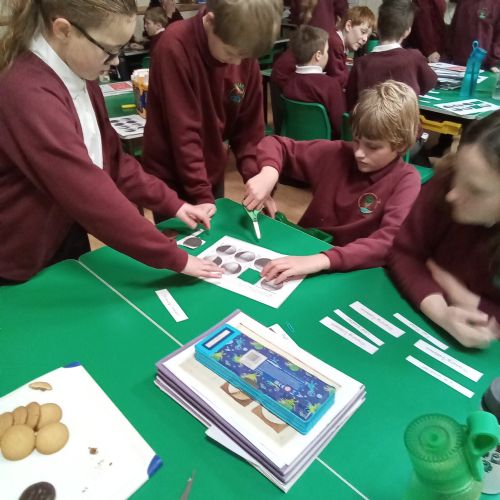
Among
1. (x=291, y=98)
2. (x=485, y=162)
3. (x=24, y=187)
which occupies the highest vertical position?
(x=485, y=162)

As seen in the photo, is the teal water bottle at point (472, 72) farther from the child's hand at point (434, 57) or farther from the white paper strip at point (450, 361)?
the white paper strip at point (450, 361)

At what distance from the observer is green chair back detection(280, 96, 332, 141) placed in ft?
9.35

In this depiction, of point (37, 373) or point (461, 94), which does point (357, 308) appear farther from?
point (461, 94)

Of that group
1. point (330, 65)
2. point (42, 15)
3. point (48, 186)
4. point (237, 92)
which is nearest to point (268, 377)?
point (48, 186)

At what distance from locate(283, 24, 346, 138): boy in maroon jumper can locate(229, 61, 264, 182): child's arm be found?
1482mm

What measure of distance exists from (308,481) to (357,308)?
0.49 meters

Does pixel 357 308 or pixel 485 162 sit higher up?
pixel 485 162

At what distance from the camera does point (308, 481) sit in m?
0.73

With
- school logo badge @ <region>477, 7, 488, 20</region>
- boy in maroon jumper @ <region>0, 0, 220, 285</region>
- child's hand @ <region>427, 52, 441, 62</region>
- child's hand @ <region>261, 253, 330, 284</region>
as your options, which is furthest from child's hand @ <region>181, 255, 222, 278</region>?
school logo badge @ <region>477, 7, 488, 20</region>

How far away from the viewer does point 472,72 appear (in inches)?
113

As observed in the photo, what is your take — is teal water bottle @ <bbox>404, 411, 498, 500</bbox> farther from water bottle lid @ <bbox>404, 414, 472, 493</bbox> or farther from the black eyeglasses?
the black eyeglasses

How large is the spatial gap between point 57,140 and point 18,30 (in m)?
0.27

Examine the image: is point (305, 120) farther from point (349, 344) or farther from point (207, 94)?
point (349, 344)

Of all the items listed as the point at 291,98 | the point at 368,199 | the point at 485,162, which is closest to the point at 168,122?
the point at 368,199
